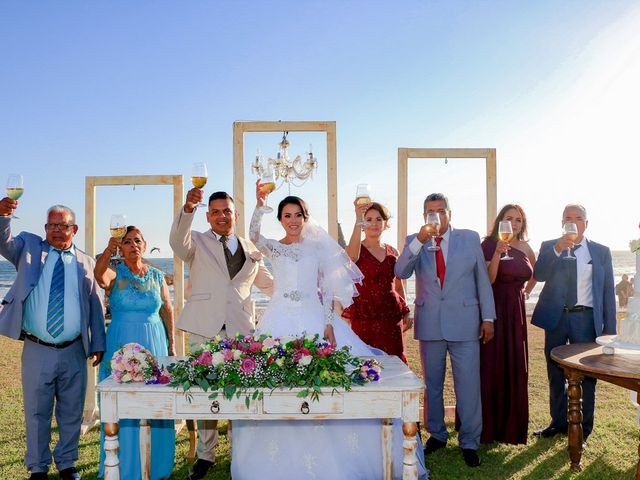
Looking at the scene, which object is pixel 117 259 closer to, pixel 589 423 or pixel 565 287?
pixel 565 287

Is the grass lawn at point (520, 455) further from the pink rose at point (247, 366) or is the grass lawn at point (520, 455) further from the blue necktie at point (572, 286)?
the pink rose at point (247, 366)

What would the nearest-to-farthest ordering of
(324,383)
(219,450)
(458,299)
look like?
(324,383) < (458,299) < (219,450)

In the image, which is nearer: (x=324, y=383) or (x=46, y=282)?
(x=324, y=383)

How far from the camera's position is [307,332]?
14.2ft

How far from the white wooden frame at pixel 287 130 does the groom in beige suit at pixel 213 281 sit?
0.98m

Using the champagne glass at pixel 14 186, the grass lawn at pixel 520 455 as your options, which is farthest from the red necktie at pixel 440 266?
the champagne glass at pixel 14 186

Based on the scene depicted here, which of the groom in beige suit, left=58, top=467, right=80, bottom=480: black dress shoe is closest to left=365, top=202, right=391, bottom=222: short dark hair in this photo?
the groom in beige suit

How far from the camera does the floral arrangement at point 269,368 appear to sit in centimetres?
330

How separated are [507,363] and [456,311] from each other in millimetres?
938

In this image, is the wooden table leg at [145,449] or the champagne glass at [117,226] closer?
the wooden table leg at [145,449]

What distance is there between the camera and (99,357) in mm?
4824

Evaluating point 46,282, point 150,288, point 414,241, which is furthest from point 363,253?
point 46,282

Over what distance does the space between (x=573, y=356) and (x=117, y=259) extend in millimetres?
3848

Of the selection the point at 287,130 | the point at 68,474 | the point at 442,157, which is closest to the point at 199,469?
the point at 68,474
